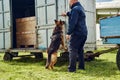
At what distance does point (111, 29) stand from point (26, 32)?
5.85m

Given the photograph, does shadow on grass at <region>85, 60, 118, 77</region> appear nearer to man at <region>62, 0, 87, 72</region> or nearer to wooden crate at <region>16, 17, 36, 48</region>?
man at <region>62, 0, 87, 72</region>

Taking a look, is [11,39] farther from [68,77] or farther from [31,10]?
[68,77]

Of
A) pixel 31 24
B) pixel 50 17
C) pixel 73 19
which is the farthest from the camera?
pixel 31 24

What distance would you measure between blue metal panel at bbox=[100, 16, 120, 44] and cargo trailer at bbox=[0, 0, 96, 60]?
2.24m

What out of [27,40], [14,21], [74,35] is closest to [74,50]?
[74,35]

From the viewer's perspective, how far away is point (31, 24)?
46.4 ft

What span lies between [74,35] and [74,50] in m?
0.45

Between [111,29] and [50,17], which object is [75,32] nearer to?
[111,29]

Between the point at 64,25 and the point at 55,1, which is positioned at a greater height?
the point at 55,1

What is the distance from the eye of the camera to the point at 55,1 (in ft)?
40.3

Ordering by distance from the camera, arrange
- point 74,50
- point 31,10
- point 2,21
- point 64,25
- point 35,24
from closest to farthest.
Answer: point 74,50, point 64,25, point 35,24, point 2,21, point 31,10

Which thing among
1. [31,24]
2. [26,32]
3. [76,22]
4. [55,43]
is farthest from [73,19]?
[26,32]

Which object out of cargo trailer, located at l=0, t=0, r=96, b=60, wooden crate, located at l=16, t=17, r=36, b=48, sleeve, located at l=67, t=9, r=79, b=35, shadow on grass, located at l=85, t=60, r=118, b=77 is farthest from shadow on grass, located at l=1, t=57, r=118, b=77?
sleeve, located at l=67, t=9, r=79, b=35

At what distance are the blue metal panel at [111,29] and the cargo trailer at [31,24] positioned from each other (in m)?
2.24
